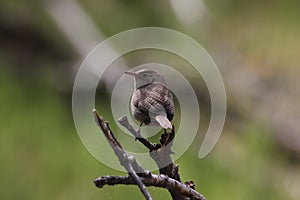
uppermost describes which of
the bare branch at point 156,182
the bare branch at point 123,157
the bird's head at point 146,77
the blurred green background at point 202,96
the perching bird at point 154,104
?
the blurred green background at point 202,96

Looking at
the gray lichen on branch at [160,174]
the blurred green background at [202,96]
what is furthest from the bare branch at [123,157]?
the blurred green background at [202,96]

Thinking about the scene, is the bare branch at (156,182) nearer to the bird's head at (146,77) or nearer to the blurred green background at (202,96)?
the bird's head at (146,77)

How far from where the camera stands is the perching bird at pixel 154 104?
676 mm

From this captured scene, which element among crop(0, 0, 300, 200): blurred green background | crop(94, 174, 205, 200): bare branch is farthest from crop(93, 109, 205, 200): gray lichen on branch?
crop(0, 0, 300, 200): blurred green background

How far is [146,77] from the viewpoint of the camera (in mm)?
765

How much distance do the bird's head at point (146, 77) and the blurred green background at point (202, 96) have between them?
840mm

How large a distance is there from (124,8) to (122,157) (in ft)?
11.5

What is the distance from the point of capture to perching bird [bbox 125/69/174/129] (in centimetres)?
68

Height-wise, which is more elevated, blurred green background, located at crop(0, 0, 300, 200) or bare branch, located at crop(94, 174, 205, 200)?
blurred green background, located at crop(0, 0, 300, 200)

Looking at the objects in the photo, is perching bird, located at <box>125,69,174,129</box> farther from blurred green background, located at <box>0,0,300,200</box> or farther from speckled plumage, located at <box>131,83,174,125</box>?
blurred green background, located at <box>0,0,300,200</box>

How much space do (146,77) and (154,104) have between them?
0.09 metres

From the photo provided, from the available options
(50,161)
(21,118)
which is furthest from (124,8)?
(50,161)

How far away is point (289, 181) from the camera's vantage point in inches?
110

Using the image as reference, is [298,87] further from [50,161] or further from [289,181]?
[50,161]
